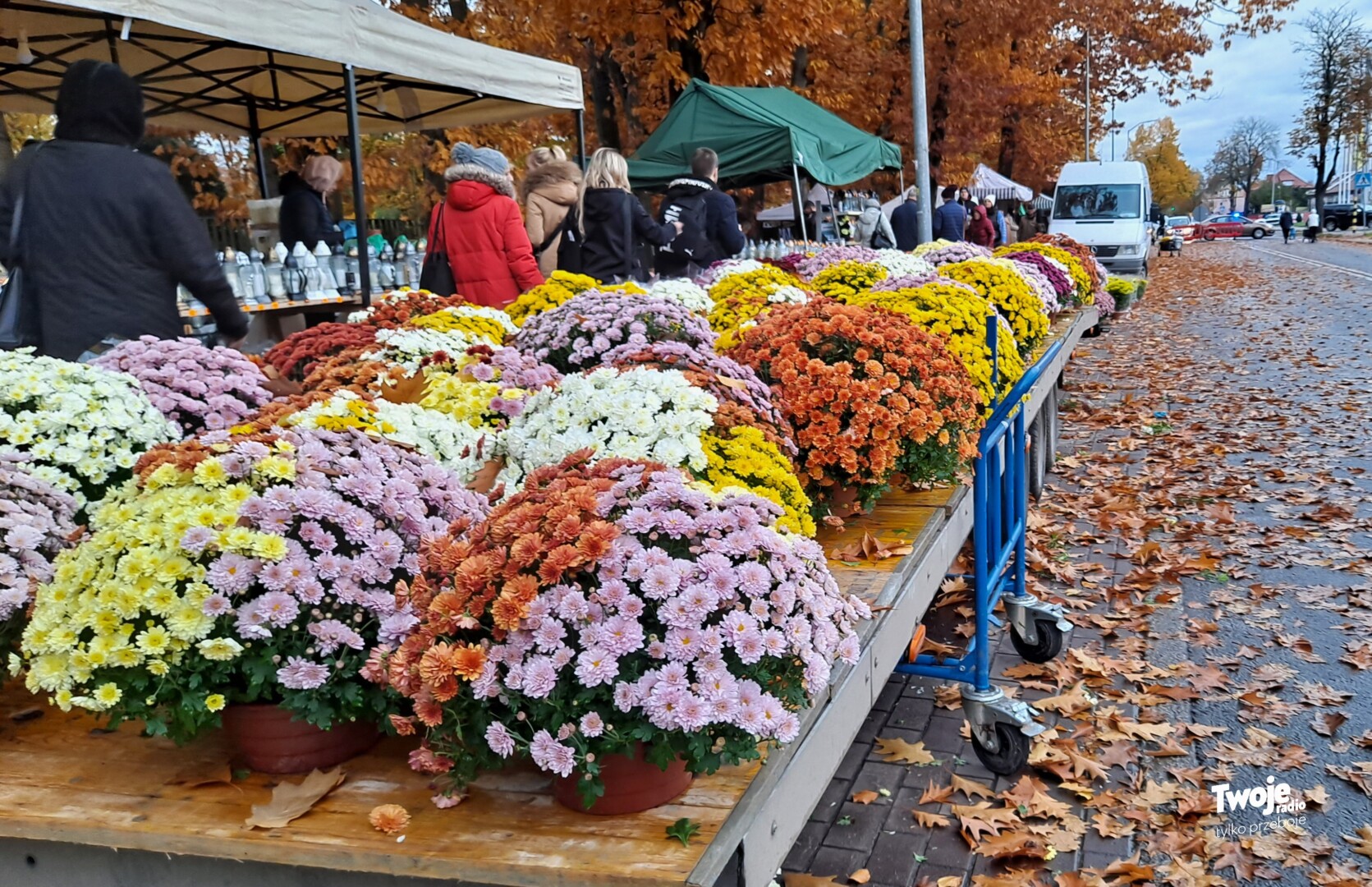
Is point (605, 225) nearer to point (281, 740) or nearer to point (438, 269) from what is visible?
point (438, 269)

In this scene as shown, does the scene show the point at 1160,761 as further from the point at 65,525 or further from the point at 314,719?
the point at 65,525

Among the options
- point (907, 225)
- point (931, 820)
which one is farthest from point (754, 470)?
point (907, 225)

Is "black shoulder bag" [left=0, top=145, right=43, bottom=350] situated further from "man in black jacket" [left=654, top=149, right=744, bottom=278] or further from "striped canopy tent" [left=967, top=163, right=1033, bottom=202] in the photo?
"striped canopy tent" [left=967, top=163, right=1033, bottom=202]

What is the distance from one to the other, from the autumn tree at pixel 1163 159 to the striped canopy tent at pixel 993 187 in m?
71.3

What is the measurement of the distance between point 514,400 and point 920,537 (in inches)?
50.8

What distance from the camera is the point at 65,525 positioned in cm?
241

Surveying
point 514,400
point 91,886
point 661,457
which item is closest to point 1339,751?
point 661,457

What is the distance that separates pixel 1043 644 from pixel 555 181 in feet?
14.3

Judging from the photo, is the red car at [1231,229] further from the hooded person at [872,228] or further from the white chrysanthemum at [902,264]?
the white chrysanthemum at [902,264]

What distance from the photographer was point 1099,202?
25953 mm

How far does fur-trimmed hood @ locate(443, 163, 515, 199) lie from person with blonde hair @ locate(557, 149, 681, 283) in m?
0.93

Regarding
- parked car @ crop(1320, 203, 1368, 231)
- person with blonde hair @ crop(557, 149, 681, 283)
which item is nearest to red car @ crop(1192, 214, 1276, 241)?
parked car @ crop(1320, 203, 1368, 231)

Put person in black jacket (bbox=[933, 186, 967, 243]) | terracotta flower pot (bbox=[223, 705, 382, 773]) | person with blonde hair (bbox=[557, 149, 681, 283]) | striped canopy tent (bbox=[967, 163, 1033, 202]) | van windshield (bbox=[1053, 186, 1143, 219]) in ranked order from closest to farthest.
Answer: terracotta flower pot (bbox=[223, 705, 382, 773]) → person with blonde hair (bbox=[557, 149, 681, 283]) → person in black jacket (bbox=[933, 186, 967, 243]) → van windshield (bbox=[1053, 186, 1143, 219]) → striped canopy tent (bbox=[967, 163, 1033, 202])

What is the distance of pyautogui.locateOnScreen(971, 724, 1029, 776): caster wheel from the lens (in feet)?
11.3
